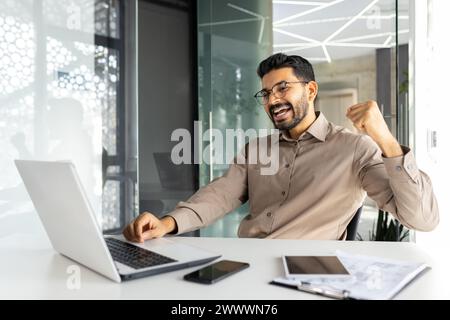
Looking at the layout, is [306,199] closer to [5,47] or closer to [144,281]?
[144,281]

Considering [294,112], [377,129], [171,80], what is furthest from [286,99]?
[171,80]

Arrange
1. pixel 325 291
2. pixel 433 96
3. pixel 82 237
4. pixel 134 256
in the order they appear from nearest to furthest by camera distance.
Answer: pixel 325 291
pixel 82 237
pixel 134 256
pixel 433 96

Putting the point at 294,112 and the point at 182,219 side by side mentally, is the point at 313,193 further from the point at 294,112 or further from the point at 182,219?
the point at 182,219

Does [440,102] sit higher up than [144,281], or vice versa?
[440,102]

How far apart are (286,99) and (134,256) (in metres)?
1.04

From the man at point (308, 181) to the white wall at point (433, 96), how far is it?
1.15 meters

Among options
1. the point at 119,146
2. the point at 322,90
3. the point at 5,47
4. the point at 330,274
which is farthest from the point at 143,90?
the point at 330,274

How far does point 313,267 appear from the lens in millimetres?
977

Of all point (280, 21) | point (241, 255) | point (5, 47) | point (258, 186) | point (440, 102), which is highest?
point (280, 21)

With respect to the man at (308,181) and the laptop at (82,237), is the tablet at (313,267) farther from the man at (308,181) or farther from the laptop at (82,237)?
the man at (308,181)

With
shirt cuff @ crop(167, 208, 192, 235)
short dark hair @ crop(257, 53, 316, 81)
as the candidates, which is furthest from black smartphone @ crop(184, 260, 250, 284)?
short dark hair @ crop(257, 53, 316, 81)

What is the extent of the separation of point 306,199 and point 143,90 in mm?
2300

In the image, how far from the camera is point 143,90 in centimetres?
365

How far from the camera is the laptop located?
2.80 feet
